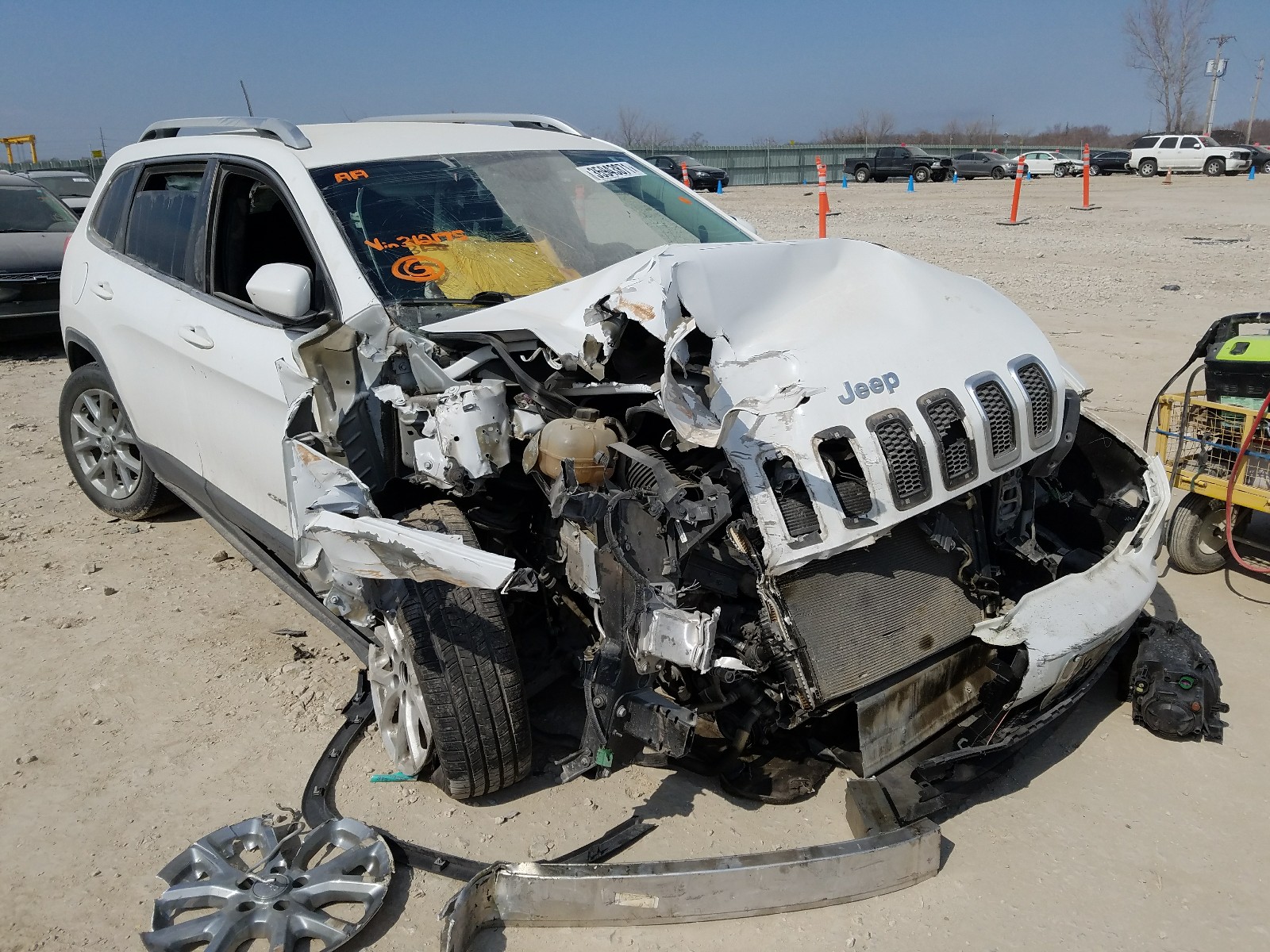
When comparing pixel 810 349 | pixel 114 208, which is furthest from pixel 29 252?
pixel 810 349

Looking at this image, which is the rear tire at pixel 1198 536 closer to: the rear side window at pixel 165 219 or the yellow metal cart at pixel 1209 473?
the yellow metal cart at pixel 1209 473

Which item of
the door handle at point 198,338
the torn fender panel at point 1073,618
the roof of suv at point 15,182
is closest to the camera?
the torn fender panel at point 1073,618

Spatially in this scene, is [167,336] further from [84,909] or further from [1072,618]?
[1072,618]

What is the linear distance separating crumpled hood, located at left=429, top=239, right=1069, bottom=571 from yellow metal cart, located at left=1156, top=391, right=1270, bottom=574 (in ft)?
4.82

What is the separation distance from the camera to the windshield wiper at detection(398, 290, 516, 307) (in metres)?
3.31

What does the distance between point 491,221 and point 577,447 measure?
4.80 ft

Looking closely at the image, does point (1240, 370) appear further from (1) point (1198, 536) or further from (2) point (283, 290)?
(2) point (283, 290)

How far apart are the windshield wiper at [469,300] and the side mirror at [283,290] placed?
1.03 feet

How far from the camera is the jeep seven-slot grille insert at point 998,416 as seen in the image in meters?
2.88

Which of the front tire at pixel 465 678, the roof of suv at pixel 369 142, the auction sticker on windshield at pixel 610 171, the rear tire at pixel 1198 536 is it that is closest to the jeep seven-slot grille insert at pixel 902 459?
the front tire at pixel 465 678

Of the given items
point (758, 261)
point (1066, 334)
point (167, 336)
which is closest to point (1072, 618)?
point (758, 261)

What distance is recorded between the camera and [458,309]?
333cm

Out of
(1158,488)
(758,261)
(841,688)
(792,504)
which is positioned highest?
(758,261)

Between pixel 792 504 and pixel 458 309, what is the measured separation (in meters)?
1.43
